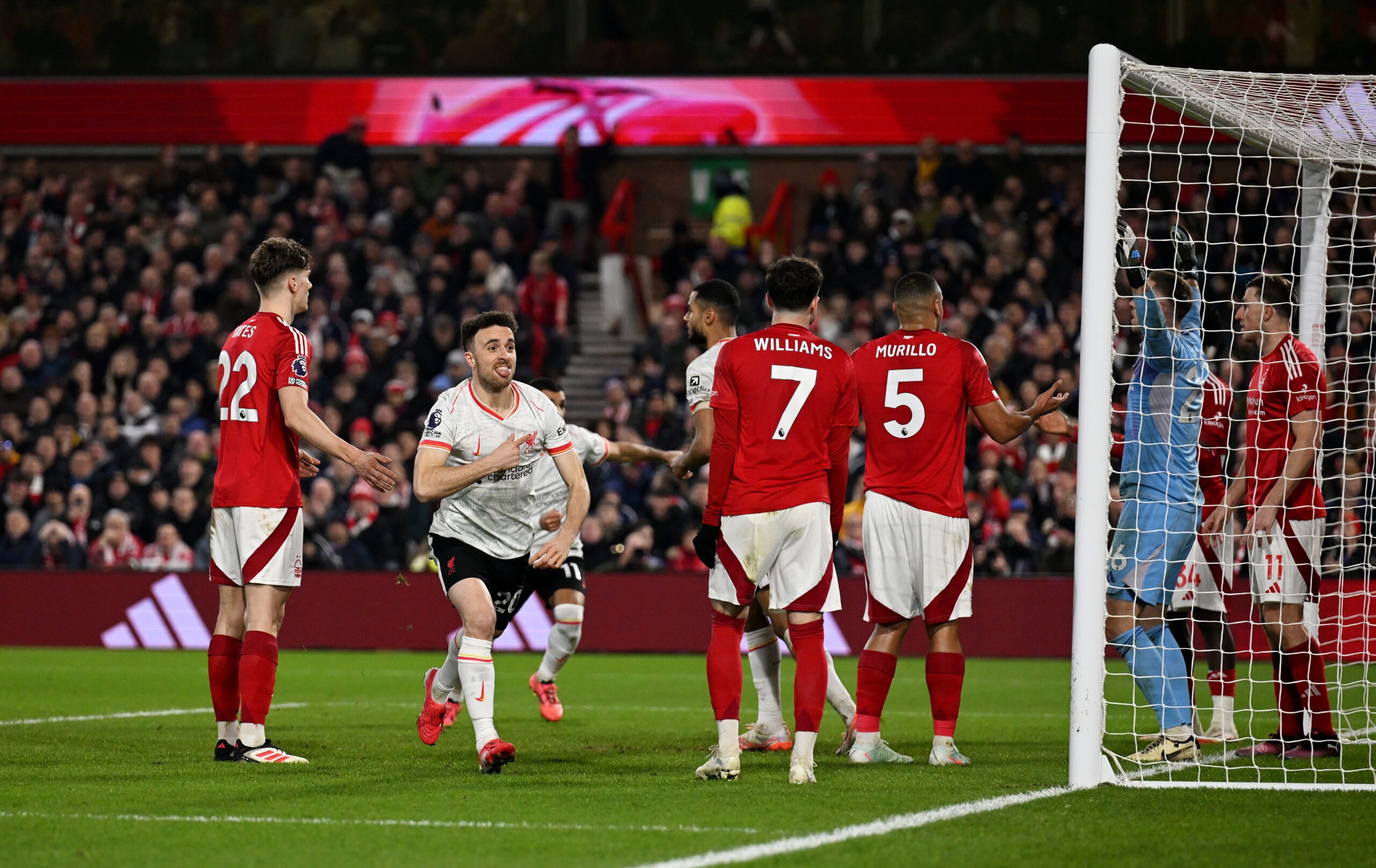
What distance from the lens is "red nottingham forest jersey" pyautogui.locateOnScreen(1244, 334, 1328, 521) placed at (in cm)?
833

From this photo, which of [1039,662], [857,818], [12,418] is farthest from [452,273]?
[857,818]

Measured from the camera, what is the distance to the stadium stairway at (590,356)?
853 inches

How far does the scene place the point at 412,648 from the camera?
16.6m

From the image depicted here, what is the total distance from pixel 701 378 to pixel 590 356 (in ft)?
46.2

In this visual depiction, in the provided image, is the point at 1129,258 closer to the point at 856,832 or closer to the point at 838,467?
the point at 838,467

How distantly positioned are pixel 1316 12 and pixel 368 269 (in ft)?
45.9

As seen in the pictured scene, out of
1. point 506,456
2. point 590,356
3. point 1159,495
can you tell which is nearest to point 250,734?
point 506,456

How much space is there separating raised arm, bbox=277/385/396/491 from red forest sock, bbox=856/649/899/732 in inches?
97.8

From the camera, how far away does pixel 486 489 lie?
7883mm

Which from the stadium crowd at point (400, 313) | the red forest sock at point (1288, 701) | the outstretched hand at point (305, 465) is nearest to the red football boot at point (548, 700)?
the outstretched hand at point (305, 465)

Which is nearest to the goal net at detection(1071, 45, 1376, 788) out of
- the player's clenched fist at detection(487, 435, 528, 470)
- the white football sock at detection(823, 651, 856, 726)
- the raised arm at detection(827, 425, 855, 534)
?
the raised arm at detection(827, 425, 855, 534)

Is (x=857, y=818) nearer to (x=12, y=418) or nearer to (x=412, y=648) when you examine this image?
(x=412, y=648)

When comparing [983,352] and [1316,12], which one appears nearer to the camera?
[983,352]

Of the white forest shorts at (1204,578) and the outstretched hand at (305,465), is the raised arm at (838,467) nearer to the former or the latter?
the white forest shorts at (1204,578)
